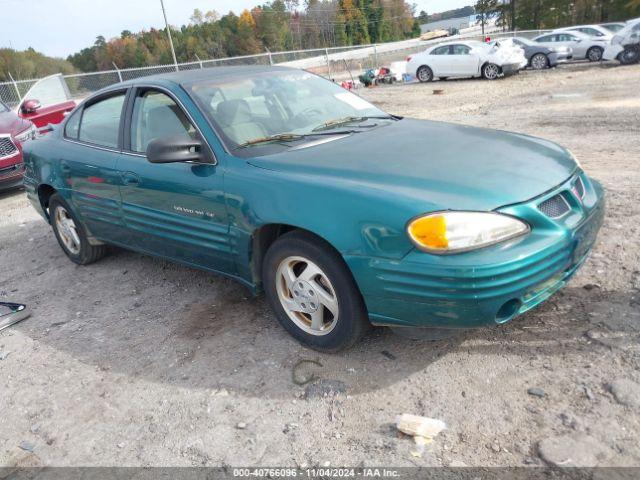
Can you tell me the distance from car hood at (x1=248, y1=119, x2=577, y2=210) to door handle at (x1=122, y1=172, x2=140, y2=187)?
114cm

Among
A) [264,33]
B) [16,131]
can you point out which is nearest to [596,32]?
[16,131]

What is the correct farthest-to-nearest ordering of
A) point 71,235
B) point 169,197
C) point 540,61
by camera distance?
point 540,61 → point 71,235 → point 169,197

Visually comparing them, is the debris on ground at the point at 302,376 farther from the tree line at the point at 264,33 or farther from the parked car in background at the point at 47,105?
the tree line at the point at 264,33

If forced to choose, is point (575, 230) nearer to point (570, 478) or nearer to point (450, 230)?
point (450, 230)

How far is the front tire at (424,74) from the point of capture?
20.5 m

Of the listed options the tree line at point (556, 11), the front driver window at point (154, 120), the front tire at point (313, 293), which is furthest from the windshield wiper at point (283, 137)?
the tree line at point (556, 11)

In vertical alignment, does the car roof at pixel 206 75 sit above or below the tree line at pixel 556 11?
above

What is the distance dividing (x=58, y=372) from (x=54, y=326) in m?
0.74

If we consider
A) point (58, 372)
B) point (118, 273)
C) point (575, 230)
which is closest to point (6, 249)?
point (118, 273)

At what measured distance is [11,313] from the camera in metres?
4.30

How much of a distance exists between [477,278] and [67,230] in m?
4.14

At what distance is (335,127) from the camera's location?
12.4 feet

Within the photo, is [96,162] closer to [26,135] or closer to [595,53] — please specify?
[26,135]

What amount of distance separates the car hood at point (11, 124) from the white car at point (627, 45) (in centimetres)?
1763
